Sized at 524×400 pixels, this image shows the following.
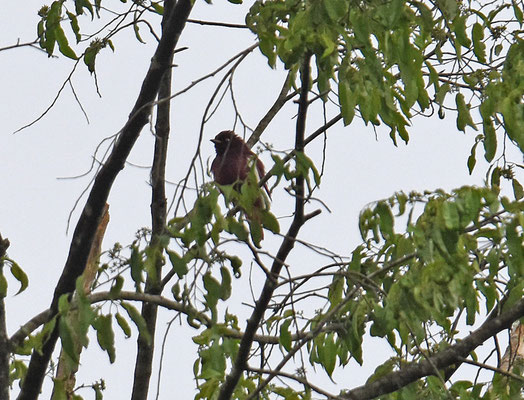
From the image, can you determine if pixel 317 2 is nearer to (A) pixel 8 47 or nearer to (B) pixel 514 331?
(A) pixel 8 47

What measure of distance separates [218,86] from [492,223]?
1144 mm

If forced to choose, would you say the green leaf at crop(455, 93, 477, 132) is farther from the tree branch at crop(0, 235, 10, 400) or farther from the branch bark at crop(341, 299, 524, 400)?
the tree branch at crop(0, 235, 10, 400)

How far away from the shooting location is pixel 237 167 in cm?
405

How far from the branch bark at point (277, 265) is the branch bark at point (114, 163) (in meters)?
0.55

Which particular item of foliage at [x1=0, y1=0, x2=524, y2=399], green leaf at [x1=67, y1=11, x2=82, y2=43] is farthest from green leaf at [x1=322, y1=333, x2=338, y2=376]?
green leaf at [x1=67, y1=11, x2=82, y2=43]

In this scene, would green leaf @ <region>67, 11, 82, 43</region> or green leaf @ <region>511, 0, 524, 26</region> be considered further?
green leaf @ <region>67, 11, 82, 43</region>

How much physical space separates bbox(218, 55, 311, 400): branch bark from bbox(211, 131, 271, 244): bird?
0.14m

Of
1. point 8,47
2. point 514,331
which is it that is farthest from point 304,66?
point 514,331

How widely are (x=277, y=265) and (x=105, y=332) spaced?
775 mm

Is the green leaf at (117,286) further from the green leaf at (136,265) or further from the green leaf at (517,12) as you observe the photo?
the green leaf at (517,12)

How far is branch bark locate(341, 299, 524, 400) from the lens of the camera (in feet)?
12.9

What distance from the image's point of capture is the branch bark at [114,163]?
3723mm

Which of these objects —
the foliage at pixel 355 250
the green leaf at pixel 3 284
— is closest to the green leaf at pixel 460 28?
the foliage at pixel 355 250

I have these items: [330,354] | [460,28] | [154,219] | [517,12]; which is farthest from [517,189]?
[154,219]
